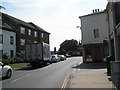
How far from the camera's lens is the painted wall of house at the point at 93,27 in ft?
103

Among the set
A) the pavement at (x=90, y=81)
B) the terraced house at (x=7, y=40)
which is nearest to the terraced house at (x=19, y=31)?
the terraced house at (x=7, y=40)

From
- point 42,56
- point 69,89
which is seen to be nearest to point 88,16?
point 42,56

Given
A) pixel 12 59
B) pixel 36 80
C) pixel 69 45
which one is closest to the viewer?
pixel 36 80

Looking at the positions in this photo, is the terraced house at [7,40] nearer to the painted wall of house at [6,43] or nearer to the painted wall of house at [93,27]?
the painted wall of house at [6,43]

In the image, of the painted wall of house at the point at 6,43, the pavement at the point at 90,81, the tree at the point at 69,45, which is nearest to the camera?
the pavement at the point at 90,81

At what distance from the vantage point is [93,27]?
32.0 meters

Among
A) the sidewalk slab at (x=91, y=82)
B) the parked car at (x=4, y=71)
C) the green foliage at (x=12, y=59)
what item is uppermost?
the green foliage at (x=12, y=59)

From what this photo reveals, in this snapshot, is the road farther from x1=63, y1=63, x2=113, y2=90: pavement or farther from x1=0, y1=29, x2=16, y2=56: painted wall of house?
x1=0, y1=29, x2=16, y2=56: painted wall of house

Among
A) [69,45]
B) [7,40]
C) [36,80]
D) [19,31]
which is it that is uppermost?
[69,45]

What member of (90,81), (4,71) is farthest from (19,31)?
(90,81)

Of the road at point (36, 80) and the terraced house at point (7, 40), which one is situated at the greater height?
the terraced house at point (7, 40)

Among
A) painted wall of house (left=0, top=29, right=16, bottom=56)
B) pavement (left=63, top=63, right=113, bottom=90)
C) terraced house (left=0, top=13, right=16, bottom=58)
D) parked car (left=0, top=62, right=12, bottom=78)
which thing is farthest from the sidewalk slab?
painted wall of house (left=0, top=29, right=16, bottom=56)

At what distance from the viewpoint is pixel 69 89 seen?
9602 mm

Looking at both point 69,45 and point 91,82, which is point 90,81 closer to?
point 91,82
